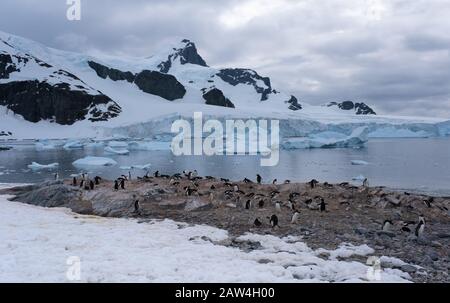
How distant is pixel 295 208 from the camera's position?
15.9 m

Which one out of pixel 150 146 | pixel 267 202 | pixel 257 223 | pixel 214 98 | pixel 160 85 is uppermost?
pixel 160 85

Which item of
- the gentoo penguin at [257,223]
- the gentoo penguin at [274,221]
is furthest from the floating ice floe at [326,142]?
the gentoo penguin at [274,221]

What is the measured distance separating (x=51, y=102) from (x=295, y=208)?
124m

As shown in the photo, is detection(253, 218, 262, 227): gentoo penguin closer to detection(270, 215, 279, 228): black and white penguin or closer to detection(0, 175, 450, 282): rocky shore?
detection(0, 175, 450, 282): rocky shore

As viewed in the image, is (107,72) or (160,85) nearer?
(160,85)

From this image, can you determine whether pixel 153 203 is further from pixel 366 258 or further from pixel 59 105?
pixel 59 105

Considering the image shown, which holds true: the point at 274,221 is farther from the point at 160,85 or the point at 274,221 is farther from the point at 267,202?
the point at 160,85

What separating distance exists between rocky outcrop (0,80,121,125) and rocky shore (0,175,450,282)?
362ft

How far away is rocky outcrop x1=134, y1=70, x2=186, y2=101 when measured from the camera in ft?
512

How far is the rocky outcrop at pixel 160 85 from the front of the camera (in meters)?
156

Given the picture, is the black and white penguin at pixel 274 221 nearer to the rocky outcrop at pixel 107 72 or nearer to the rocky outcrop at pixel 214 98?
the rocky outcrop at pixel 214 98

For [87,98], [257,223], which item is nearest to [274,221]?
[257,223]

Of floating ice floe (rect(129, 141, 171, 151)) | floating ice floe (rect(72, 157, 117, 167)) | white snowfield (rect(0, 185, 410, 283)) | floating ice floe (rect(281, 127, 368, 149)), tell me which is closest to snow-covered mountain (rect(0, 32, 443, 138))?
floating ice floe (rect(129, 141, 171, 151))

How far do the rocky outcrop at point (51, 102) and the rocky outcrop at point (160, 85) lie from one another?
91.7 feet
